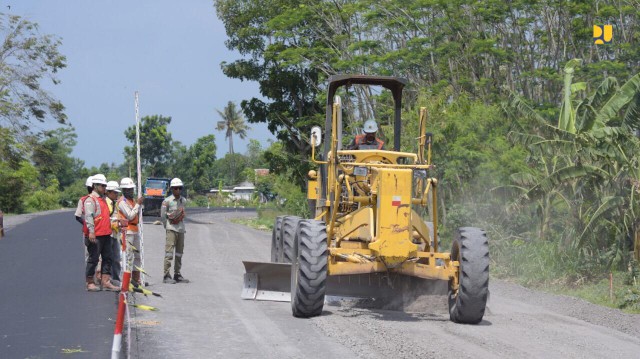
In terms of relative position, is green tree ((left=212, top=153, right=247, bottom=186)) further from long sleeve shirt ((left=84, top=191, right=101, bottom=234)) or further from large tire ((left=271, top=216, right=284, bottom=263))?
long sleeve shirt ((left=84, top=191, right=101, bottom=234))

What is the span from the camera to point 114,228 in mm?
16281

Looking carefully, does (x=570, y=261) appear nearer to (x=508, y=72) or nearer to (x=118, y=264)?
(x=118, y=264)

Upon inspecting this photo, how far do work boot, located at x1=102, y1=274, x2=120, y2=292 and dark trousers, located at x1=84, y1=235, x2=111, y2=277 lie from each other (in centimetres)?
8

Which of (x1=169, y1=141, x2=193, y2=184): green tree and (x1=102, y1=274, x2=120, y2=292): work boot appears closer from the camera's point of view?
(x1=102, y1=274, x2=120, y2=292): work boot

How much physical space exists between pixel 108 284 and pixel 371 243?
5911 mm

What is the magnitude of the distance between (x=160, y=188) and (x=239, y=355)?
142ft

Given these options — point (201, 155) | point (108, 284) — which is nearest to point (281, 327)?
point (108, 284)

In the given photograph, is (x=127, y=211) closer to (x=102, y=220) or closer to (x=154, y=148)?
(x=102, y=220)

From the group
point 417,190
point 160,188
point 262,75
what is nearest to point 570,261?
point 417,190

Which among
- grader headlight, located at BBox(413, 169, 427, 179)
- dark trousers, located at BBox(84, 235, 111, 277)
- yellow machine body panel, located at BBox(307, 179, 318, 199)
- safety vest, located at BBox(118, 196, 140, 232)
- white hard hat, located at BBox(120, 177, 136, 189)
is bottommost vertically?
dark trousers, located at BBox(84, 235, 111, 277)

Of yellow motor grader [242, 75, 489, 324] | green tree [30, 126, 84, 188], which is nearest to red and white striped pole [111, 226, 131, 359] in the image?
yellow motor grader [242, 75, 489, 324]

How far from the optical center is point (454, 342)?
35.7 ft

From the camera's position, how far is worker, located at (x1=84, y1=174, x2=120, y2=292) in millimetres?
15875

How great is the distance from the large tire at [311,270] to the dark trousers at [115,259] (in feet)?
17.0
